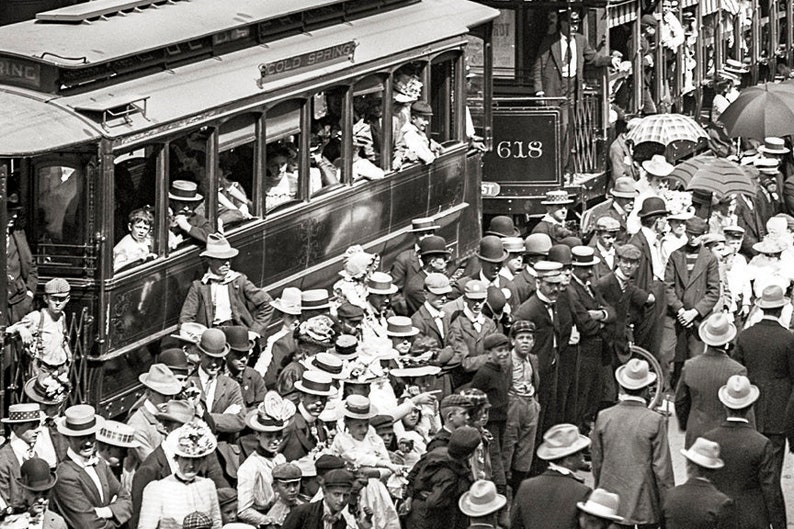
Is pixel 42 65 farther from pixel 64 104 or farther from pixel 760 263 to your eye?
pixel 760 263

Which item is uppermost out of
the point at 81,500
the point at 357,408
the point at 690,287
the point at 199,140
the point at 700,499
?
the point at 199,140

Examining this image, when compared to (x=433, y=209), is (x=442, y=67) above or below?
above

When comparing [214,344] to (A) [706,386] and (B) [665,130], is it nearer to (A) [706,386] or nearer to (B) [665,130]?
(A) [706,386]

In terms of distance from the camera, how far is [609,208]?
1916 centimetres

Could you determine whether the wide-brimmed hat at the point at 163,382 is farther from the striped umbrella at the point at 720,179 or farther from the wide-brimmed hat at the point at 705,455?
the striped umbrella at the point at 720,179

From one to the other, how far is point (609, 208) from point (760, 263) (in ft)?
6.92

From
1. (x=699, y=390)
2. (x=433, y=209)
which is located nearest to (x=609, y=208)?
(x=433, y=209)

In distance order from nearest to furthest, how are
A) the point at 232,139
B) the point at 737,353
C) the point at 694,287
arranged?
the point at 737,353 → the point at 232,139 → the point at 694,287

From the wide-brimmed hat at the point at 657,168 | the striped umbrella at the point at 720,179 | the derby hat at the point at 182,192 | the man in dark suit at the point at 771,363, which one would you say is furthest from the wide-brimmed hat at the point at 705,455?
the wide-brimmed hat at the point at 657,168

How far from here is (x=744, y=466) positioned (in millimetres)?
12172

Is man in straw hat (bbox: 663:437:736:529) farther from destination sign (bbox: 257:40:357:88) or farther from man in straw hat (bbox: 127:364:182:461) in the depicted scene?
destination sign (bbox: 257:40:357:88)

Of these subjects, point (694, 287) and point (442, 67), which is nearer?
point (694, 287)

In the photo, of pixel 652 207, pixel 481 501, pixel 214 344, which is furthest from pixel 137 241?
pixel 652 207

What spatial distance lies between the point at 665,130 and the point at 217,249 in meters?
9.52
